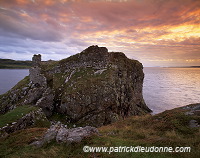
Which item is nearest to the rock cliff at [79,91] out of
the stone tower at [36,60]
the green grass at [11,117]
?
the stone tower at [36,60]

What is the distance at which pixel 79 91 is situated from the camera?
1094 inches

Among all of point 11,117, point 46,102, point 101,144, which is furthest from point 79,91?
point 101,144

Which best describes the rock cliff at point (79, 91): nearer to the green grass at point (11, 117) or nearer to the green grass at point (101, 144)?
the green grass at point (11, 117)

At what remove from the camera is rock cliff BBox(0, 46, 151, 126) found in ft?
88.3

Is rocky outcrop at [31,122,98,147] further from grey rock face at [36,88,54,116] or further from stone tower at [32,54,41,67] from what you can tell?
stone tower at [32,54,41,67]

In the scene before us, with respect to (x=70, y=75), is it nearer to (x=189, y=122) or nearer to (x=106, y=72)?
(x=106, y=72)

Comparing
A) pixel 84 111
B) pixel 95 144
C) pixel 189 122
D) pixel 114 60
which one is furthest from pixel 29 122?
pixel 114 60

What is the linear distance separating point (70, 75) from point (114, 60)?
50.7ft

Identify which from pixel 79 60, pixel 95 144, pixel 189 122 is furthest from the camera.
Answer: pixel 79 60

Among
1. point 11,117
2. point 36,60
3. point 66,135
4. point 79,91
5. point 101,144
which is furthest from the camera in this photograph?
point 36,60

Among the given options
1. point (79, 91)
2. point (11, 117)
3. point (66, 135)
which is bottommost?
point (11, 117)

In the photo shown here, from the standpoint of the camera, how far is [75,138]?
11211 mm

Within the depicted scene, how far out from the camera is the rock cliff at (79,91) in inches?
1060

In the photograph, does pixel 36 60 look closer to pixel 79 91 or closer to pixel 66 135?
pixel 79 91
